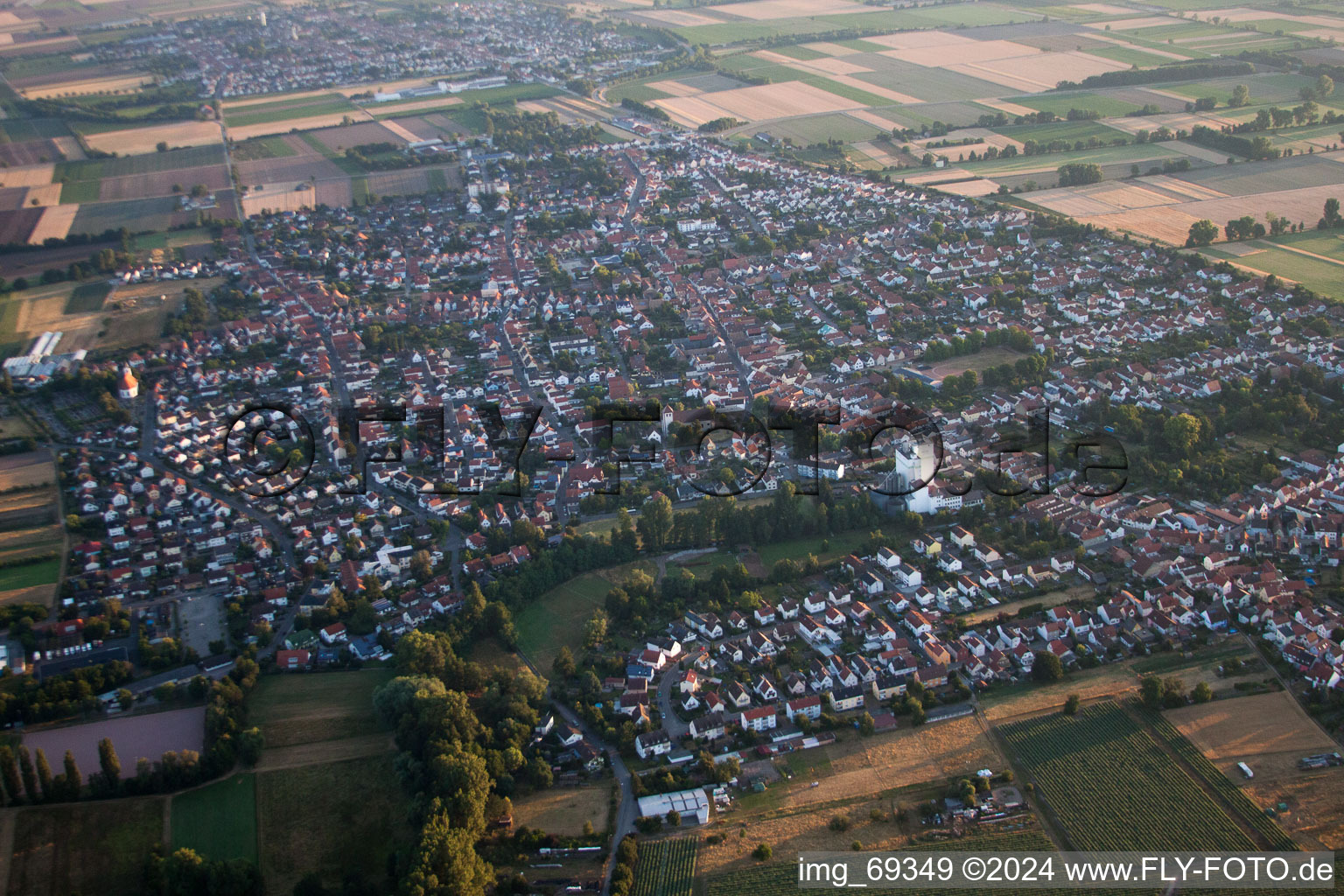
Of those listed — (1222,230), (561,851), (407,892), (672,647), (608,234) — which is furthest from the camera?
(608,234)

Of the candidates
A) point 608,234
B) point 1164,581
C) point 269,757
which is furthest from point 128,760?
point 608,234

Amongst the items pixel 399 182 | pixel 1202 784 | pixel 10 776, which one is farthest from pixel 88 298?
pixel 1202 784

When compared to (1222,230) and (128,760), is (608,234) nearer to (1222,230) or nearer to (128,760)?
(1222,230)

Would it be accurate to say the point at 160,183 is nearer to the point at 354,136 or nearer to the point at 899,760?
the point at 354,136

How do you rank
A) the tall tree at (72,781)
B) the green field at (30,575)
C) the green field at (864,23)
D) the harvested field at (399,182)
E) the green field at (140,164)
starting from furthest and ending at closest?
the green field at (864,23) → the green field at (140,164) → the harvested field at (399,182) → the green field at (30,575) → the tall tree at (72,781)

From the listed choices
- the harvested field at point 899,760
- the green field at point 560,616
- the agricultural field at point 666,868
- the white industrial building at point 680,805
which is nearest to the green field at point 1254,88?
the green field at point 560,616

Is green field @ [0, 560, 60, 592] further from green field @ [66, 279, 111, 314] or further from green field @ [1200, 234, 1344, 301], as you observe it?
green field @ [1200, 234, 1344, 301]

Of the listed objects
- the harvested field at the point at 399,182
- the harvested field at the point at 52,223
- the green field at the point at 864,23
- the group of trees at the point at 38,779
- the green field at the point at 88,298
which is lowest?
the group of trees at the point at 38,779

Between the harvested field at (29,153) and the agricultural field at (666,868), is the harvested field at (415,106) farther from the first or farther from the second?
the agricultural field at (666,868)
